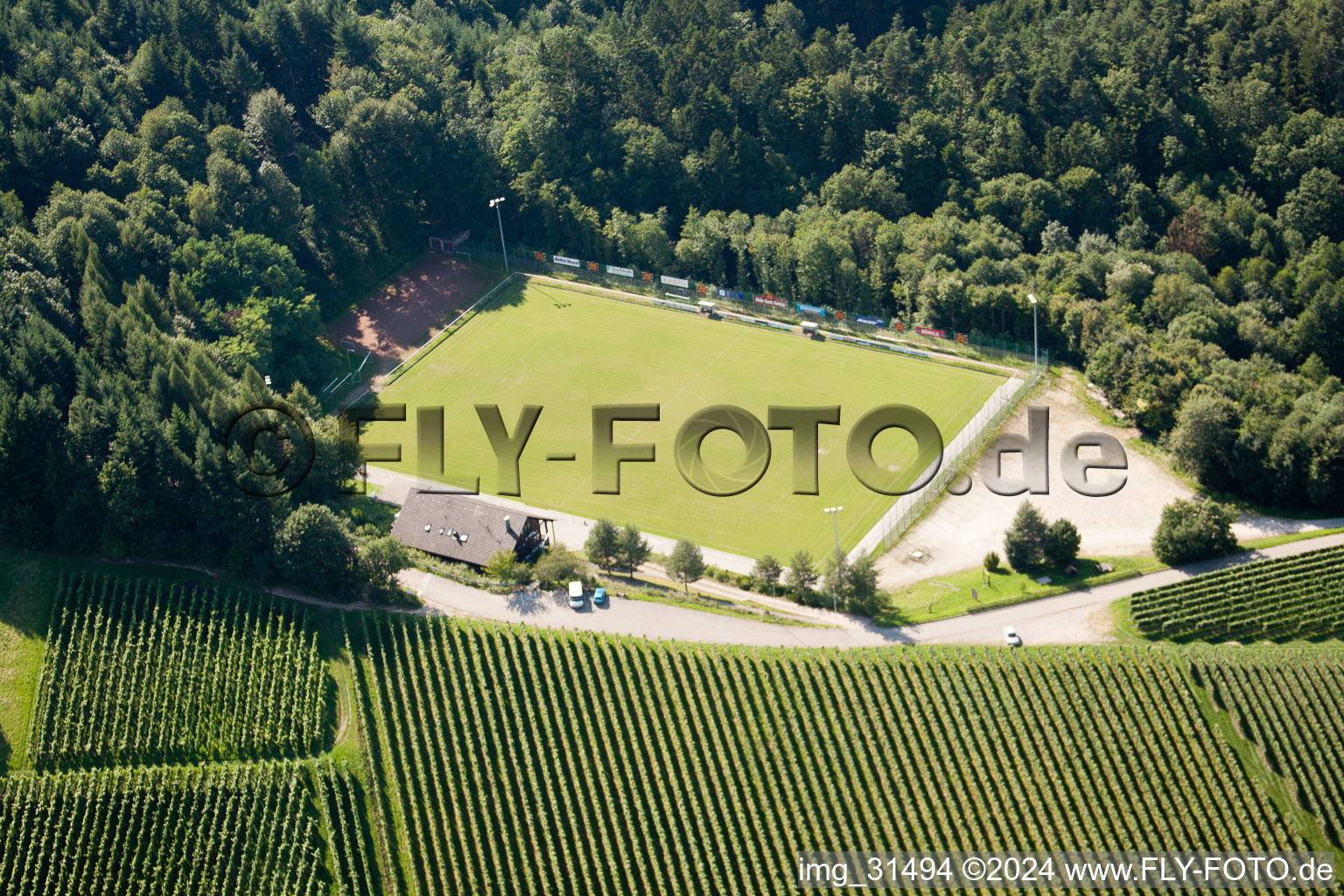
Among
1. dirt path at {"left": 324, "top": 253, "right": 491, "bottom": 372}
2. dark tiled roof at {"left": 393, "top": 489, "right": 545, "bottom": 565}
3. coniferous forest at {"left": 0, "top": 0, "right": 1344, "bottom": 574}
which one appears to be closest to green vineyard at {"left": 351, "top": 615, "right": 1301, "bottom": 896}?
dark tiled roof at {"left": 393, "top": 489, "right": 545, "bottom": 565}

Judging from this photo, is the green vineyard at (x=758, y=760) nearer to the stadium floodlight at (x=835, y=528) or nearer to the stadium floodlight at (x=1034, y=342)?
the stadium floodlight at (x=835, y=528)

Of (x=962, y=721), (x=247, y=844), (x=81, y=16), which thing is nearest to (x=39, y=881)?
(x=247, y=844)

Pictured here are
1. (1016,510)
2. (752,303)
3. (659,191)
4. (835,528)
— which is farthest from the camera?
(659,191)

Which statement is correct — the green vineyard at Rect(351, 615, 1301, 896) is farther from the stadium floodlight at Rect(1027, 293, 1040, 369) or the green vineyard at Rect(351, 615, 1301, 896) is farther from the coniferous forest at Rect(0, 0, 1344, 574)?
the stadium floodlight at Rect(1027, 293, 1040, 369)

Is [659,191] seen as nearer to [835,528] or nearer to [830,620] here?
[835,528]

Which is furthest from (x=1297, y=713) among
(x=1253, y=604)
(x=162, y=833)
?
(x=162, y=833)
